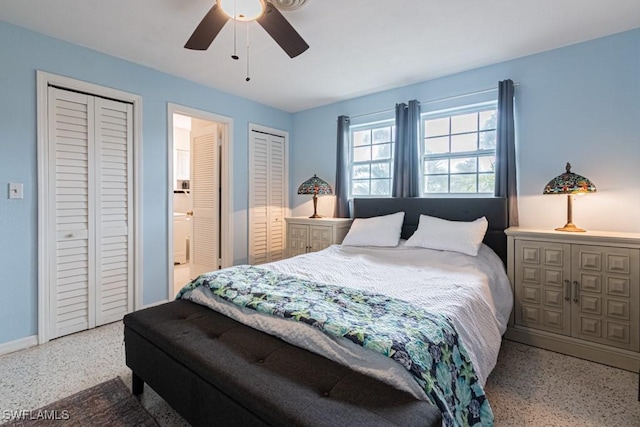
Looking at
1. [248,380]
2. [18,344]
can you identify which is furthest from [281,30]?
[18,344]

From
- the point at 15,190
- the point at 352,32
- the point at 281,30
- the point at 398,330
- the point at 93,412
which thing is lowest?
the point at 93,412

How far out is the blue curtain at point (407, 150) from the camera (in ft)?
11.4

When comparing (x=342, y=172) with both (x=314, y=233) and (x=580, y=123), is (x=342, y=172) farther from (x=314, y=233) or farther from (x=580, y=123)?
(x=580, y=123)

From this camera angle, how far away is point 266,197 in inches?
173

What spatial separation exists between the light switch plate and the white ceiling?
1.23 m

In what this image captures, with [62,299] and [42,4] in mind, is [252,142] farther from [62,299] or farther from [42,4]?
[62,299]

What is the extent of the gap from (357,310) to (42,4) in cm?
292

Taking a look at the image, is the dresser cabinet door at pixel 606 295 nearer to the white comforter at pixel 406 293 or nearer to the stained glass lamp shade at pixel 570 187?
the stained glass lamp shade at pixel 570 187

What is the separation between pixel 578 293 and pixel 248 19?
9.85 ft

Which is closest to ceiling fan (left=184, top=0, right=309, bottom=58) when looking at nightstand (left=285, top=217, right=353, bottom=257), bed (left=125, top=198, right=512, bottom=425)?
bed (left=125, top=198, right=512, bottom=425)

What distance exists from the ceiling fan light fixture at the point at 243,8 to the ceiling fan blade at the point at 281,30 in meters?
0.03

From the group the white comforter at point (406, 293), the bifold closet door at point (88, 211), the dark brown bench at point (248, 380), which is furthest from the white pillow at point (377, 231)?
the bifold closet door at point (88, 211)

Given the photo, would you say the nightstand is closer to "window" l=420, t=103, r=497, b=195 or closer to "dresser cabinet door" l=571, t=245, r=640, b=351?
"window" l=420, t=103, r=497, b=195

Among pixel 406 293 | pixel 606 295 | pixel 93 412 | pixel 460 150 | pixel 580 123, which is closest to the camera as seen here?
pixel 93 412
